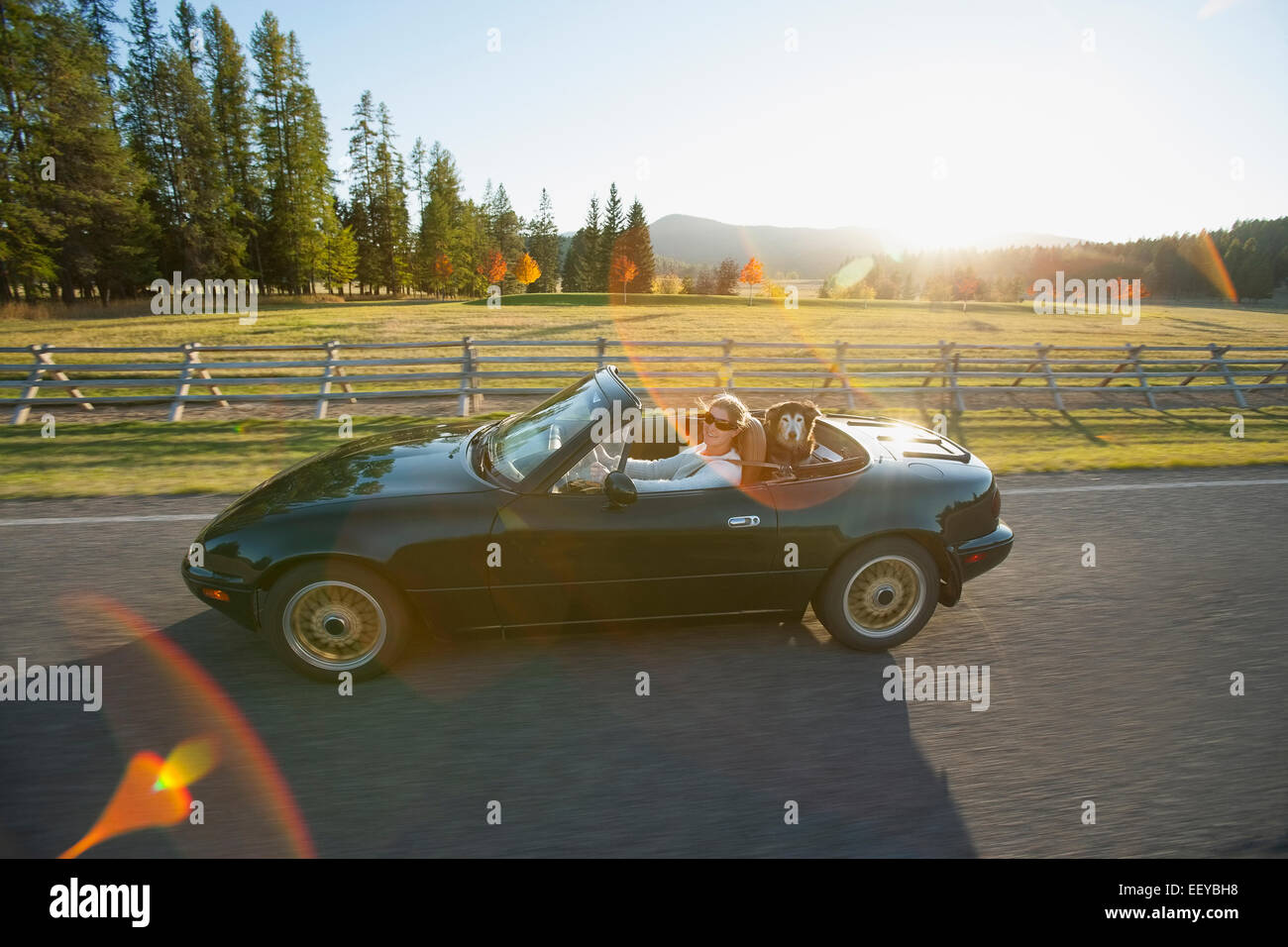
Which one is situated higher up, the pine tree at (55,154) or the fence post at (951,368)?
the pine tree at (55,154)

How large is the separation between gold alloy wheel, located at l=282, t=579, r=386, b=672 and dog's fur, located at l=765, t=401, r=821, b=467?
2243 mm

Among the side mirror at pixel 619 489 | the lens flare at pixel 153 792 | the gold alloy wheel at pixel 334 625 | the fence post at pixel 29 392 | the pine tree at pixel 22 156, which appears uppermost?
the pine tree at pixel 22 156

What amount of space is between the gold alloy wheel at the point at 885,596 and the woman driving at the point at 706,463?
0.92 metres

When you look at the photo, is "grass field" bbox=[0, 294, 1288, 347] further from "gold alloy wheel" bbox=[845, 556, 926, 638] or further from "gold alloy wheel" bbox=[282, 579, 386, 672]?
"gold alloy wheel" bbox=[282, 579, 386, 672]

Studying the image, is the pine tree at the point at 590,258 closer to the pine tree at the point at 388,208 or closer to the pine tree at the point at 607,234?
the pine tree at the point at 607,234

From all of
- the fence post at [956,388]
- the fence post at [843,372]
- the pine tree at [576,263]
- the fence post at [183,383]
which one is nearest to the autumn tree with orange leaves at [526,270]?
the pine tree at [576,263]

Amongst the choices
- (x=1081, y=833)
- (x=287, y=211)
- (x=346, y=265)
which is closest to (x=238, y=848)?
(x=1081, y=833)

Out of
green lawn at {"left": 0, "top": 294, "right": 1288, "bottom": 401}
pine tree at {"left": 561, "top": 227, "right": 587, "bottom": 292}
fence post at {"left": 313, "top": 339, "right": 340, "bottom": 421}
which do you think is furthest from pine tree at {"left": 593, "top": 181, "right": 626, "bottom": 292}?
fence post at {"left": 313, "top": 339, "right": 340, "bottom": 421}

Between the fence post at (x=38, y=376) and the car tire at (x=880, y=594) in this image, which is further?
the fence post at (x=38, y=376)

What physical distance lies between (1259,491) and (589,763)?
791 cm

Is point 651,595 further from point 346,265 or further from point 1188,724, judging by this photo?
point 346,265

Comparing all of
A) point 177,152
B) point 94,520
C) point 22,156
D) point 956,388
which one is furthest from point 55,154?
point 956,388

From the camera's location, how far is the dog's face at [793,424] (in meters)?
4.05

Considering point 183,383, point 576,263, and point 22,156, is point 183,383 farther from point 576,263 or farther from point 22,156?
point 576,263
